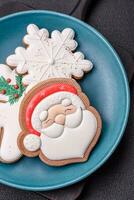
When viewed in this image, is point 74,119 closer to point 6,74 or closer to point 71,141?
point 71,141

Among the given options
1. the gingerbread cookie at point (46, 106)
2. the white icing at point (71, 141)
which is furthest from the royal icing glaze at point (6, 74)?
the white icing at point (71, 141)

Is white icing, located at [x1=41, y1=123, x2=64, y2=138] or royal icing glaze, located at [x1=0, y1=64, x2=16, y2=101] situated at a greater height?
royal icing glaze, located at [x1=0, y1=64, x2=16, y2=101]

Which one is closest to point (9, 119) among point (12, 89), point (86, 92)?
point (12, 89)

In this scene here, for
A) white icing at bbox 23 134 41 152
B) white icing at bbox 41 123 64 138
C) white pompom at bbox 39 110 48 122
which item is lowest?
white icing at bbox 23 134 41 152

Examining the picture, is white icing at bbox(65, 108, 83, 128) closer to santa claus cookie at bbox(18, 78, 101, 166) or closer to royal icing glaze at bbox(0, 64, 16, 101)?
santa claus cookie at bbox(18, 78, 101, 166)

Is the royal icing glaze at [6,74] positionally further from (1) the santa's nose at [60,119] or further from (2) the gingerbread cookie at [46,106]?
(1) the santa's nose at [60,119]

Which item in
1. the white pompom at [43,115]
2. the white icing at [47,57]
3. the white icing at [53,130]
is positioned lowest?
the white icing at [53,130]

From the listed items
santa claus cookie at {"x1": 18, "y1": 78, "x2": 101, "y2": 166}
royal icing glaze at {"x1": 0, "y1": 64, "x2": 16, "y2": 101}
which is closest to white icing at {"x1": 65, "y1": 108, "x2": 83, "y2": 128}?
santa claus cookie at {"x1": 18, "y1": 78, "x2": 101, "y2": 166}
